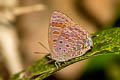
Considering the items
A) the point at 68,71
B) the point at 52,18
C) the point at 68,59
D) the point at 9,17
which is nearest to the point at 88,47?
the point at 68,59

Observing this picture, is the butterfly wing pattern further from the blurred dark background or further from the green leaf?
the blurred dark background

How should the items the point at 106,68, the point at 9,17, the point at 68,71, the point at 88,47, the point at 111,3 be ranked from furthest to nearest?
the point at 111,3 → the point at 68,71 → the point at 106,68 → the point at 9,17 → the point at 88,47

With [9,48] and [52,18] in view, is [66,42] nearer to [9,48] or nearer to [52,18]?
[52,18]


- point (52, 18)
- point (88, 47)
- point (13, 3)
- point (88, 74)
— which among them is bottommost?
point (88, 74)

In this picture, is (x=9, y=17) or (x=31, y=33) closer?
(x=9, y=17)

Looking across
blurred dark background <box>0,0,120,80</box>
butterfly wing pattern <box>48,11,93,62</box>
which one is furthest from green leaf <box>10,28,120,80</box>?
blurred dark background <box>0,0,120,80</box>

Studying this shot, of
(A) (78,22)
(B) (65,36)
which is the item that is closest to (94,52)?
(B) (65,36)

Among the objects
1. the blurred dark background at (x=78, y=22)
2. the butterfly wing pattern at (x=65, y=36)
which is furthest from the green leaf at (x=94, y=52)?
the blurred dark background at (x=78, y=22)

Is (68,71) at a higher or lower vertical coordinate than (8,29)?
lower
